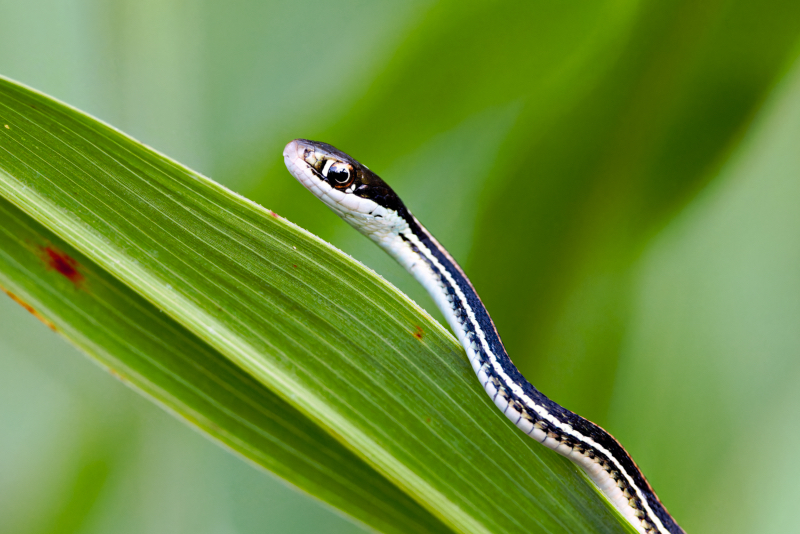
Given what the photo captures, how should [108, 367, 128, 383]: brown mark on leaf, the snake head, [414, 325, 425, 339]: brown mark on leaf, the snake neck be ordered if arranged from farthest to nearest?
the snake head
the snake neck
[414, 325, 425, 339]: brown mark on leaf
[108, 367, 128, 383]: brown mark on leaf

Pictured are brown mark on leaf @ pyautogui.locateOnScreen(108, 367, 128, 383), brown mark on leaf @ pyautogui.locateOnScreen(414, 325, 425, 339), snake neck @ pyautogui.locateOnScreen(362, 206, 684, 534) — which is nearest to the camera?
brown mark on leaf @ pyautogui.locateOnScreen(108, 367, 128, 383)

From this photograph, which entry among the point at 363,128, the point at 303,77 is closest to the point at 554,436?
the point at 363,128

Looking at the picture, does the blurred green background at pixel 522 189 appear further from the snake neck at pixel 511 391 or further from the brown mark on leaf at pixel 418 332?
the brown mark on leaf at pixel 418 332

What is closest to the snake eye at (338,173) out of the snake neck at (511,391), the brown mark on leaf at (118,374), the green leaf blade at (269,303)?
the snake neck at (511,391)

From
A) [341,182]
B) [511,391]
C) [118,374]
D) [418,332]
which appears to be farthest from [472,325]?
[118,374]

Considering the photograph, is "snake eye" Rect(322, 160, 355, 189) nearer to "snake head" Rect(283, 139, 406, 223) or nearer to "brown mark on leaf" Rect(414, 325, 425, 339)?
"snake head" Rect(283, 139, 406, 223)

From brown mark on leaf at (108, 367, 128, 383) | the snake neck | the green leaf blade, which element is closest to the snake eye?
the snake neck

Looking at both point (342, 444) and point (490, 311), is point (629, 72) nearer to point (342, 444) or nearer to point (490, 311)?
point (490, 311)

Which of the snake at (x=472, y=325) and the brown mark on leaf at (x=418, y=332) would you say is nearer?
the brown mark on leaf at (x=418, y=332)
